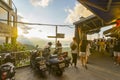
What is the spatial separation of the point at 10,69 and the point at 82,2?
7.32 meters

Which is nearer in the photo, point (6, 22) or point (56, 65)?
point (56, 65)

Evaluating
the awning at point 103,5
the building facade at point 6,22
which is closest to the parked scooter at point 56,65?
the awning at point 103,5

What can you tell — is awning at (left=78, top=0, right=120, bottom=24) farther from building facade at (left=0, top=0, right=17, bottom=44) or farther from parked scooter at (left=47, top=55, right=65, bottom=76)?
building facade at (left=0, top=0, right=17, bottom=44)

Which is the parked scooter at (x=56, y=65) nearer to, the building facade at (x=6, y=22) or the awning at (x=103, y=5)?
the awning at (x=103, y=5)

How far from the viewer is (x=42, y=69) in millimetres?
11711

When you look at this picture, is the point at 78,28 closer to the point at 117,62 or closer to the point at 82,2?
the point at 117,62

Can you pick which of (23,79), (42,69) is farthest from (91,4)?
(23,79)

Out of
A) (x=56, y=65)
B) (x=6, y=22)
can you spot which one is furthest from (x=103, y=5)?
(x=6, y=22)

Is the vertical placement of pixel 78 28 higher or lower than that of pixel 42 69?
higher

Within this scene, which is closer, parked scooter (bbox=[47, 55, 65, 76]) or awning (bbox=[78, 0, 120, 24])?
parked scooter (bbox=[47, 55, 65, 76])

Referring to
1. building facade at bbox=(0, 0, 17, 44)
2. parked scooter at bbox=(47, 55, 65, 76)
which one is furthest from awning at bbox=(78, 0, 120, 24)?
building facade at bbox=(0, 0, 17, 44)

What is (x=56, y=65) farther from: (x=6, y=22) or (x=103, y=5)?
(x=6, y=22)

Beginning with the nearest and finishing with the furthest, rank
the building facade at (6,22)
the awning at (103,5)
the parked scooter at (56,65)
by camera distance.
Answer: the parked scooter at (56,65) → the awning at (103,5) → the building facade at (6,22)

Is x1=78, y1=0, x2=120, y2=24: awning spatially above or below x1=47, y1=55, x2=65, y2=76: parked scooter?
above
